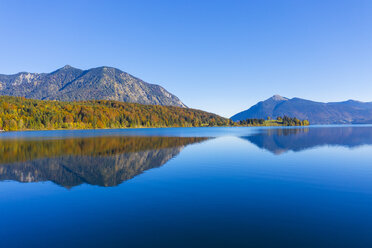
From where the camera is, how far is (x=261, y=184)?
27.4 metres

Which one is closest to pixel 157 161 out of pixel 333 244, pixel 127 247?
pixel 127 247

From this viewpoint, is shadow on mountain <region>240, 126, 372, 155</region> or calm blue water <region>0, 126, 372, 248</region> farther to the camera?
shadow on mountain <region>240, 126, 372, 155</region>

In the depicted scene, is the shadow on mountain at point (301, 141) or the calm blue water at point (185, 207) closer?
the calm blue water at point (185, 207)

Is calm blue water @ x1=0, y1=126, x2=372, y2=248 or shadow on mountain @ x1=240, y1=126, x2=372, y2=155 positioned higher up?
shadow on mountain @ x1=240, y1=126, x2=372, y2=155

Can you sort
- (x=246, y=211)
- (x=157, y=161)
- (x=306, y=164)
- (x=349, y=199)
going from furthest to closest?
1. (x=157, y=161)
2. (x=306, y=164)
3. (x=349, y=199)
4. (x=246, y=211)

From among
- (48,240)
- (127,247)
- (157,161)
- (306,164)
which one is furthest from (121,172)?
(306,164)

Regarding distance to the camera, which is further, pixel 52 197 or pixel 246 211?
pixel 52 197

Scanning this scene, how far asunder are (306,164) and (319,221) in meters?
26.6

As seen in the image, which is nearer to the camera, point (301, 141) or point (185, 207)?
point (185, 207)

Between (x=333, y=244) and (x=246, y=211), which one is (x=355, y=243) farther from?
(x=246, y=211)

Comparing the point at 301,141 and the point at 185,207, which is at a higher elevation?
the point at 301,141


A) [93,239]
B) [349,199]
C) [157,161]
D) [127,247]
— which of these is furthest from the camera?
[157,161]

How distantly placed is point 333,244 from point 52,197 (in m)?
25.0

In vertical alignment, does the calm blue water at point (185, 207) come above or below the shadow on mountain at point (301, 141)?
below
